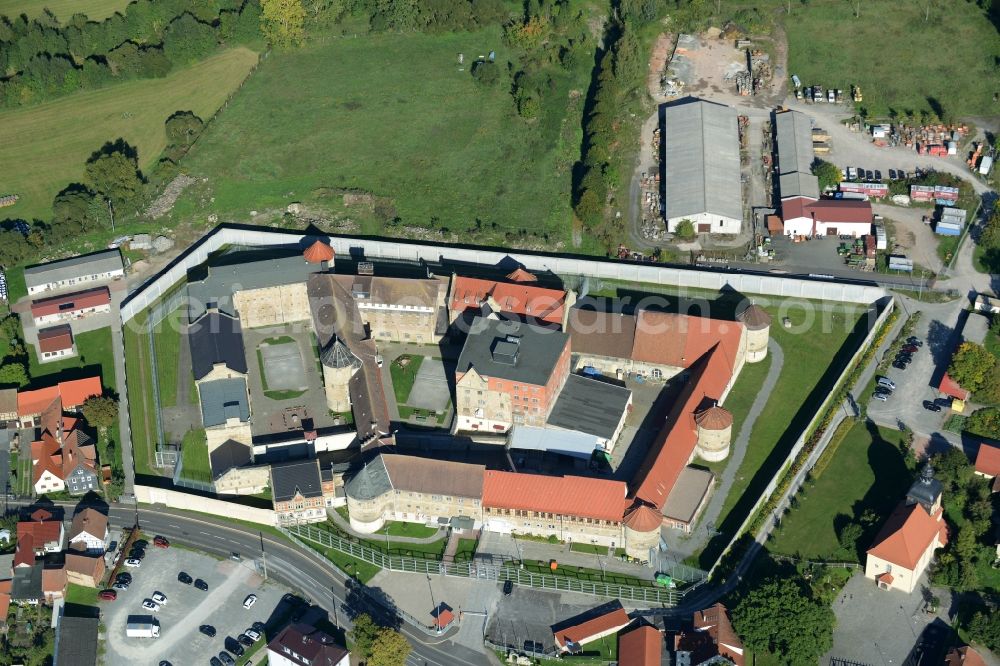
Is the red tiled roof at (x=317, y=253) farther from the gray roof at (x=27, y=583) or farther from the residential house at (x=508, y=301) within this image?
the gray roof at (x=27, y=583)

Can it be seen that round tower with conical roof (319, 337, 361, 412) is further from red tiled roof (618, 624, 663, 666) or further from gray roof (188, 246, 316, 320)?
red tiled roof (618, 624, 663, 666)

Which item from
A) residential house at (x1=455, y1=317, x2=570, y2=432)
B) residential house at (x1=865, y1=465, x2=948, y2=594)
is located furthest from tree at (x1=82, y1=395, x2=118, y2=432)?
residential house at (x1=865, y1=465, x2=948, y2=594)

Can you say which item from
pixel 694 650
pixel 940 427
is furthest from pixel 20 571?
pixel 940 427

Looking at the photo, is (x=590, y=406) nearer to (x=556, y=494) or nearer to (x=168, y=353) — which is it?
(x=556, y=494)

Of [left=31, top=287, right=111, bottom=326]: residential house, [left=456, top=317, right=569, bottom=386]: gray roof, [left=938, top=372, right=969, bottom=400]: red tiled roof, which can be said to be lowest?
[left=31, top=287, right=111, bottom=326]: residential house

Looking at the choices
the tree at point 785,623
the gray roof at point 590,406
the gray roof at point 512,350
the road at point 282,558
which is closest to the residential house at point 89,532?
the road at point 282,558

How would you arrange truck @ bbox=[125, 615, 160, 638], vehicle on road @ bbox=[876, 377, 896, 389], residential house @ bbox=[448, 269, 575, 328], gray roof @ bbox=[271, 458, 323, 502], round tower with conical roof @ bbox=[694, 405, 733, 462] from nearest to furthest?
truck @ bbox=[125, 615, 160, 638] < gray roof @ bbox=[271, 458, 323, 502] < round tower with conical roof @ bbox=[694, 405, 733, 462] < vehicle on road @ bbox=[876, 377, 896, 389] < residential house @ bbox=[448, 269, 575, 328]

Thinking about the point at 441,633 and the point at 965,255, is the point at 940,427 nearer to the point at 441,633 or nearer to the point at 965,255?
the point at 965,255
